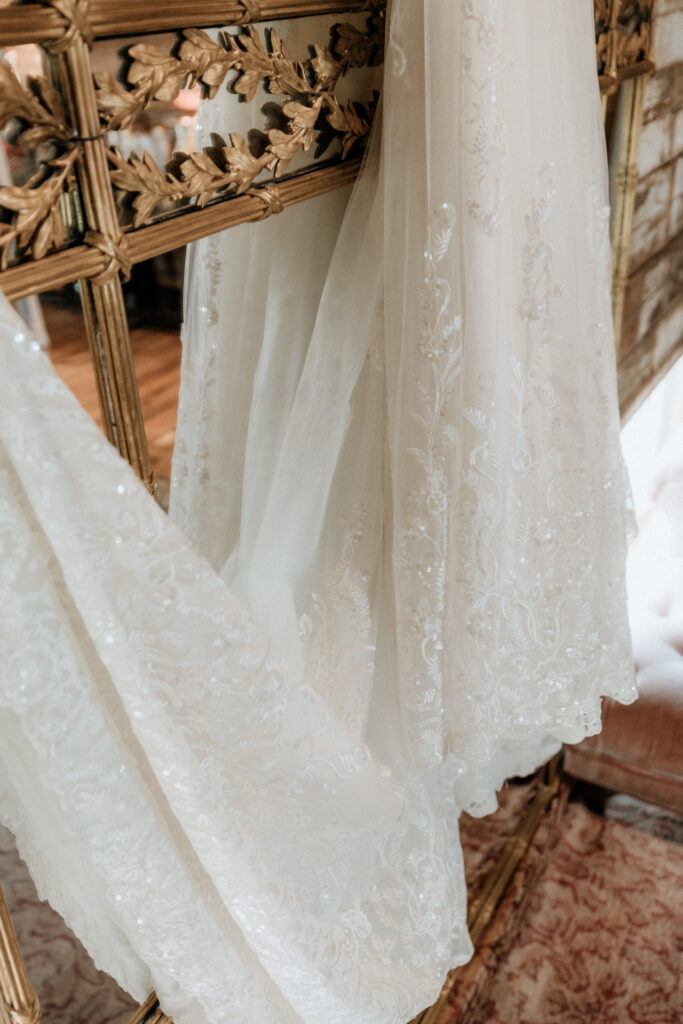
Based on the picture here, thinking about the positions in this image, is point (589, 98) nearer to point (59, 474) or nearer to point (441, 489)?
point (441, 489)

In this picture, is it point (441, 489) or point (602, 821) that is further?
point (602, 821)

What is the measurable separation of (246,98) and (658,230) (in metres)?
1.20

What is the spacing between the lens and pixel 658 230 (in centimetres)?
159

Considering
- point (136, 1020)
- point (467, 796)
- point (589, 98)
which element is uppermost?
point (589, 98)

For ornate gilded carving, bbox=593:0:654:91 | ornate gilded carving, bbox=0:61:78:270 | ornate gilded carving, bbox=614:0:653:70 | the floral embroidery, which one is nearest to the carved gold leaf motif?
ornate gilded carving, bbox=0:61:78:270

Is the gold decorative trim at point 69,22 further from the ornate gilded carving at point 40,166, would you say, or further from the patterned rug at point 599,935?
the patterned rug at point 599,935

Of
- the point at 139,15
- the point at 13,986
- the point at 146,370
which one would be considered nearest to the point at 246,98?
the point at 139,15

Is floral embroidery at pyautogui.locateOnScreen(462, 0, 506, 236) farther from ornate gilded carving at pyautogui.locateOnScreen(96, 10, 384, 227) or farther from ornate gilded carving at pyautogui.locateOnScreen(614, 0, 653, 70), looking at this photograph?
ornate gilded carving at pyautogui.locateOnScreen(614, 0, 653, 70)

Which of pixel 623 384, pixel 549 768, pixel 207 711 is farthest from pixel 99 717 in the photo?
pixel 623 384

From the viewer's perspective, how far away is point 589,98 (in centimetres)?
83

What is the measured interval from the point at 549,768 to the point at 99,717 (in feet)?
4.07

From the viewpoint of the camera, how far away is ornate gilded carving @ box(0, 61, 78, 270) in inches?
18.8

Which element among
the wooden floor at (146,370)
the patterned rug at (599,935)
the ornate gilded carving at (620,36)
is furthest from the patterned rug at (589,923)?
the ornate gilded carving at (620,36)

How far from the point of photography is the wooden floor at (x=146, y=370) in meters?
0.57
